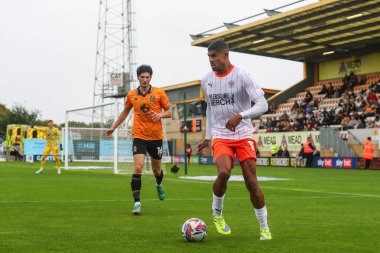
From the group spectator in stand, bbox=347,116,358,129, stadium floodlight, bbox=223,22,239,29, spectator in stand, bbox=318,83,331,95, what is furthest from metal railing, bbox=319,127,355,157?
stadium floodlight, bbox=223,22,239,29

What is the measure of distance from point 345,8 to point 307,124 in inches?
362

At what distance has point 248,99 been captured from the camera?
6730 millimetres

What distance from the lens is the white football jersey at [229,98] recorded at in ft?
21.7

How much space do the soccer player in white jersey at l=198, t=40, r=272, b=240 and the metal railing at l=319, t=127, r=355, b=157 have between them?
30.4 m

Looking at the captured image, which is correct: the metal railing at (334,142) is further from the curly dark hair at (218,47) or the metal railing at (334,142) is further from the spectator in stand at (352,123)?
the curly dark hair at (218,47)

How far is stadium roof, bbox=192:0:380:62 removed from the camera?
118 ft

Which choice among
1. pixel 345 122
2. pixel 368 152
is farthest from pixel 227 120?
pixel 345 122

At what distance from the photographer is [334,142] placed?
1442 inches

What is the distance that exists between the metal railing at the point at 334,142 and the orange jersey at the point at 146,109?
90.2 feet

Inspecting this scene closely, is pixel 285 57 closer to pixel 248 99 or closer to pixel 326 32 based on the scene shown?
pixel 326 32

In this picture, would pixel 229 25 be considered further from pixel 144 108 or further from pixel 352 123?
pixel 144 108

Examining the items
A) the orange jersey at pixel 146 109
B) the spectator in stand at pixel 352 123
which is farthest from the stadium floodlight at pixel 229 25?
the orange jersey at pixel 146 109

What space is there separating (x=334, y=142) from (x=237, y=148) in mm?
31179

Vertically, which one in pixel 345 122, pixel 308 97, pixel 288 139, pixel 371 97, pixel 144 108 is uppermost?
pixel 308 97
